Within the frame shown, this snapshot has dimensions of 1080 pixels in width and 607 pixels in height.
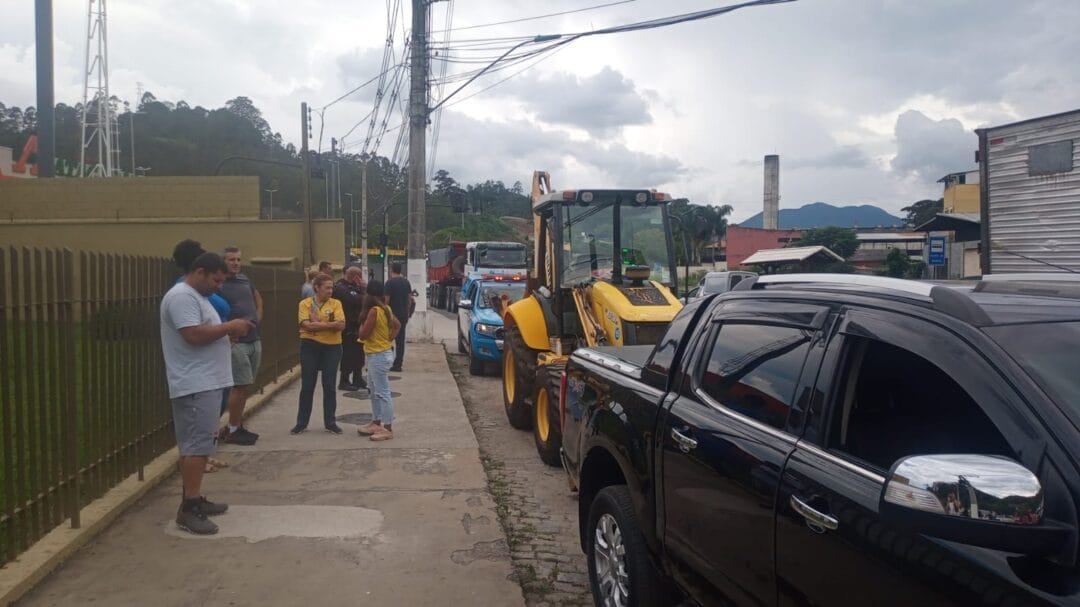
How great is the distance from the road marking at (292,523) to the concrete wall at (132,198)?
24.5 m

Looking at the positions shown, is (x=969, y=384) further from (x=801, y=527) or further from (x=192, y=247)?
(x=192, y=247)

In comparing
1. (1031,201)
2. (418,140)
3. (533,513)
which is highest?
(418,140)

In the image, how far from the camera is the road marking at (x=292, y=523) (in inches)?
216

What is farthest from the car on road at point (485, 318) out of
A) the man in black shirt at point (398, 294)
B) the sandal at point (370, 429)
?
the sandal at point (370, 429)

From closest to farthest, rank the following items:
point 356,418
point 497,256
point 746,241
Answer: point 356,418 → point 497,256 → point 746,241

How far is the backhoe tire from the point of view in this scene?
359 inches

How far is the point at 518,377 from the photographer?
9.27 meters

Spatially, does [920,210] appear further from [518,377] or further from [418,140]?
[518,377]

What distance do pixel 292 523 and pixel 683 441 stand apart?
11.0 feet

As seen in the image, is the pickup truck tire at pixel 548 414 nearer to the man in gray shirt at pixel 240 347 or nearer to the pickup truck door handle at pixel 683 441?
the man in gray shirt at pixel 240 347

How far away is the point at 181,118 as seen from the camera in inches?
2923

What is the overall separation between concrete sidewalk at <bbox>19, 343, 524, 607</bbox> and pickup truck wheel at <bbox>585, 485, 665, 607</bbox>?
60cm

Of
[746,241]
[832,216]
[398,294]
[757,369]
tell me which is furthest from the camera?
[832,216]

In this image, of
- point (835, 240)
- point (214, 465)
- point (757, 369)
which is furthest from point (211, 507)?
point (835, 240)
